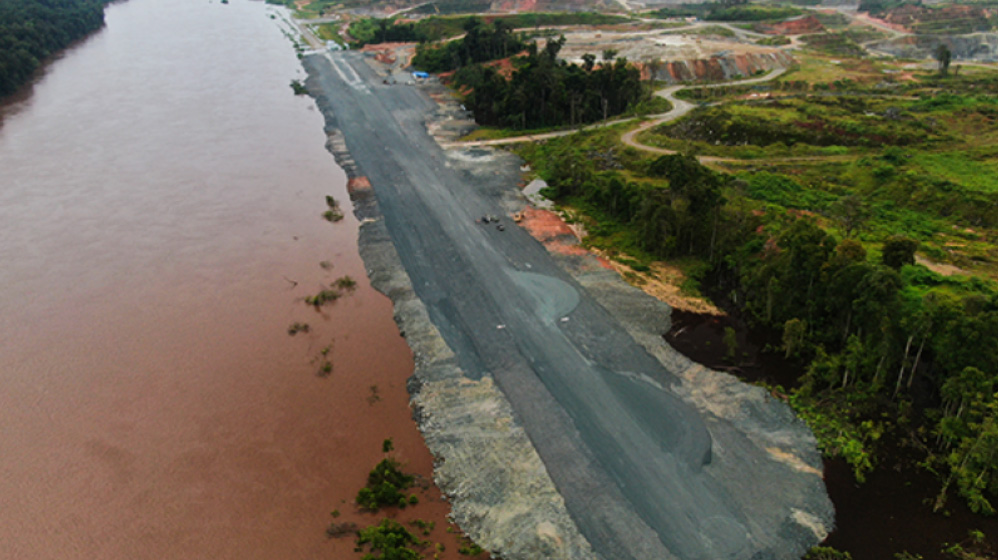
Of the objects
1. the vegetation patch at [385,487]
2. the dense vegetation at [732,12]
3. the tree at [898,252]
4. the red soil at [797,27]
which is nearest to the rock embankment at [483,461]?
the vegetation patch at [385,487]

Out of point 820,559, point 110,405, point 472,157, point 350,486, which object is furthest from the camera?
point 472,157

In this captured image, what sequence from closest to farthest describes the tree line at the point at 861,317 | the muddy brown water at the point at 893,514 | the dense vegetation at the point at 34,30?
the muddy brown water at the point at 893,514 → the tree line at the point at 861,317 → the dense vegetation at the point at 34,30

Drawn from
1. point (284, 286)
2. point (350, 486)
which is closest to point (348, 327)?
point (284, 286)

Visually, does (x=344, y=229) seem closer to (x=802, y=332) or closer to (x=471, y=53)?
(x=802, y=332)

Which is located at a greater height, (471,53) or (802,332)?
(471,53)

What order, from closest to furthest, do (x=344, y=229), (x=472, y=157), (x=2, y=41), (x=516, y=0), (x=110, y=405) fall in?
(x=110, y=405) < (x=344, y=229) < (x=472, y=157) < (x=2, y=41) < (x=516, y=0)

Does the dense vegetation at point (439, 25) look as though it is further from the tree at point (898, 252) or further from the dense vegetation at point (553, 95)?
the tree at point (898, 252)

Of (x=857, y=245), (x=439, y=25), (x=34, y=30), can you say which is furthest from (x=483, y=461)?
(x=34, y=30)

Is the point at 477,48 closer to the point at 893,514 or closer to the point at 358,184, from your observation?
the point at 358,184
